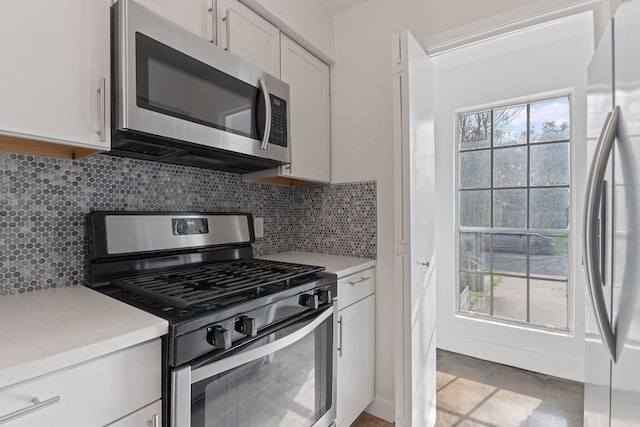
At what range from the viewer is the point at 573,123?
2.29 meters

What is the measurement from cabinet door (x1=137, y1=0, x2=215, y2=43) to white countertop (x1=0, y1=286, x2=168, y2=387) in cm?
106

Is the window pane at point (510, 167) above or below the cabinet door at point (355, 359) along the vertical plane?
above

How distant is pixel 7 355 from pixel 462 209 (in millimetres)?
2877

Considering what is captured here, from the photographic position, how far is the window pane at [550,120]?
2334mm

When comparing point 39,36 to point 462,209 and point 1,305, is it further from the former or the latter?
point 462,209

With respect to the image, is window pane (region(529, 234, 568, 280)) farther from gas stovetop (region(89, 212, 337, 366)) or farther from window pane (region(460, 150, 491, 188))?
gas stovetop (region(89, 212, 337, 366))

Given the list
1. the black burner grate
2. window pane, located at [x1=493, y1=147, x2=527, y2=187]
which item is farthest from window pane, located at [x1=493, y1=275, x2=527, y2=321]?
the black burner grate

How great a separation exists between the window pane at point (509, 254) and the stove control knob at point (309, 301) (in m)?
2.03

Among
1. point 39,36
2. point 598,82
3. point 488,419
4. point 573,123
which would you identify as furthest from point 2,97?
point 573,123

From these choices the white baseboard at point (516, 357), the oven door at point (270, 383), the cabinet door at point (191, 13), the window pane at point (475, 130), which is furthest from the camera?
the window pane at point (475, 130)

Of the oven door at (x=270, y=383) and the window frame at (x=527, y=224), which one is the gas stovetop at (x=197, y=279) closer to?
the oven door at (x=270, y=383)

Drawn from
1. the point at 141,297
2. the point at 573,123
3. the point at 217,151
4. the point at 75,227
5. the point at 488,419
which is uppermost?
the point at 573,123

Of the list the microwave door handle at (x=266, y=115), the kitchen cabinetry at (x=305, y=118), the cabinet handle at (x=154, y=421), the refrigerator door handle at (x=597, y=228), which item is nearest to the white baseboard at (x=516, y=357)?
the refrigerator door handle at (x=597, y=228)

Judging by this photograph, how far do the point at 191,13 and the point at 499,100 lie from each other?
7.87 feet
